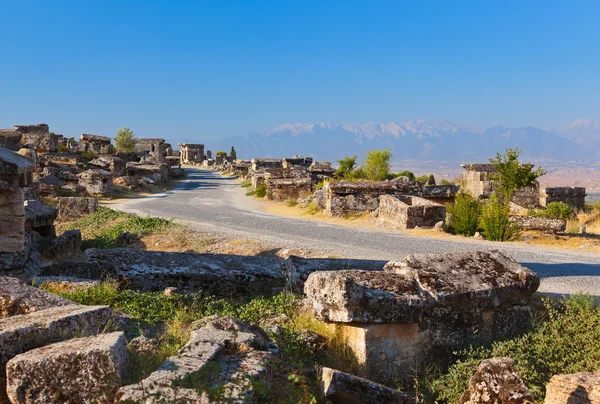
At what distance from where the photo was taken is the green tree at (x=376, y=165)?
28531mm

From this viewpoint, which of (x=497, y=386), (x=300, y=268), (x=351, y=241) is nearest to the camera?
(x=497, y=386)

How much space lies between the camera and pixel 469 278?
569 centimetres

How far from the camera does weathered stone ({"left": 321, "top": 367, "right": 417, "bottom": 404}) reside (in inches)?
163

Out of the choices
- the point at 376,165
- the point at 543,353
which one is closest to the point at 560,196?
the point at 376,165

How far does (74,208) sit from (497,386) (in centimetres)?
1698

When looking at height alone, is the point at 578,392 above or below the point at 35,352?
below

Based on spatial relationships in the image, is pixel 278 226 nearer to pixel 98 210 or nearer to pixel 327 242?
pixel 327 242

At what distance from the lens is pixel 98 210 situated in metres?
18.8

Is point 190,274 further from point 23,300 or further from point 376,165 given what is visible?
point 376,165

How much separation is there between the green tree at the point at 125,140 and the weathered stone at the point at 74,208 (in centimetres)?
3527

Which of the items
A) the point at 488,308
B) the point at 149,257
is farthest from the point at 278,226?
the point at 488,308

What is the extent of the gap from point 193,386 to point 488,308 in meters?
3.44

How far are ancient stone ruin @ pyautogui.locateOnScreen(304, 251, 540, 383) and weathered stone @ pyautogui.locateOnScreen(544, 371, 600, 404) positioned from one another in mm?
1170

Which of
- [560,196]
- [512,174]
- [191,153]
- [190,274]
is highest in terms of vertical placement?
[191,153]
